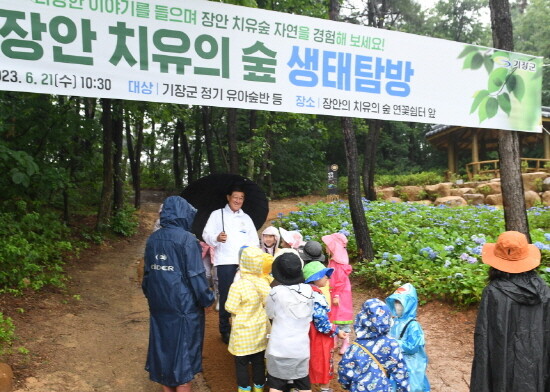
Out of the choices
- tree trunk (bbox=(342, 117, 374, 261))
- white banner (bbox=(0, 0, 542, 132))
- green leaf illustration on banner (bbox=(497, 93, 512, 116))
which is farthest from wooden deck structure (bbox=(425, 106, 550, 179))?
white banner (bbox=(0, 0, 542, 132))

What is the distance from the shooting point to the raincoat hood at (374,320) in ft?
10.3

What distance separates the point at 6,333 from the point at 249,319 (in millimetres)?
3003

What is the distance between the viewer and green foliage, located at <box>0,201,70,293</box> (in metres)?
6.92

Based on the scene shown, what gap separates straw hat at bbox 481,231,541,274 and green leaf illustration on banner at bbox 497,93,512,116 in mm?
2843

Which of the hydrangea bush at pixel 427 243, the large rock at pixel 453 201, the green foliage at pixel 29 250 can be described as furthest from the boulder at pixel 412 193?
the green foliage at pixel 29 250

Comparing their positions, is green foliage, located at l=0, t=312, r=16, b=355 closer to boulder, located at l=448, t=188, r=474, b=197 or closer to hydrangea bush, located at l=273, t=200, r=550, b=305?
hydrangea bush, located at l=273, t=200, r=550, b=305

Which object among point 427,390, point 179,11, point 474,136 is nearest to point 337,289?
point 427,390

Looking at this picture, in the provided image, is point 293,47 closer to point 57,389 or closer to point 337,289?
point 337,289

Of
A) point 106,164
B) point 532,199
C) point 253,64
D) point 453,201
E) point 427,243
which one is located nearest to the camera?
point 253,64

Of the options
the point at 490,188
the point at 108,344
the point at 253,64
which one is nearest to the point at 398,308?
the point at 253,64

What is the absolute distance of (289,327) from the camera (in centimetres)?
358

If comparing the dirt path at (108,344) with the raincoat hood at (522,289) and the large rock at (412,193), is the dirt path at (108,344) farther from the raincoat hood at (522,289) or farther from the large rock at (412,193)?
the large rock at (412,193)

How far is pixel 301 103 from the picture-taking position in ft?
15.1

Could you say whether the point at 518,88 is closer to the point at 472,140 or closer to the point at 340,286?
the point at 340,286
